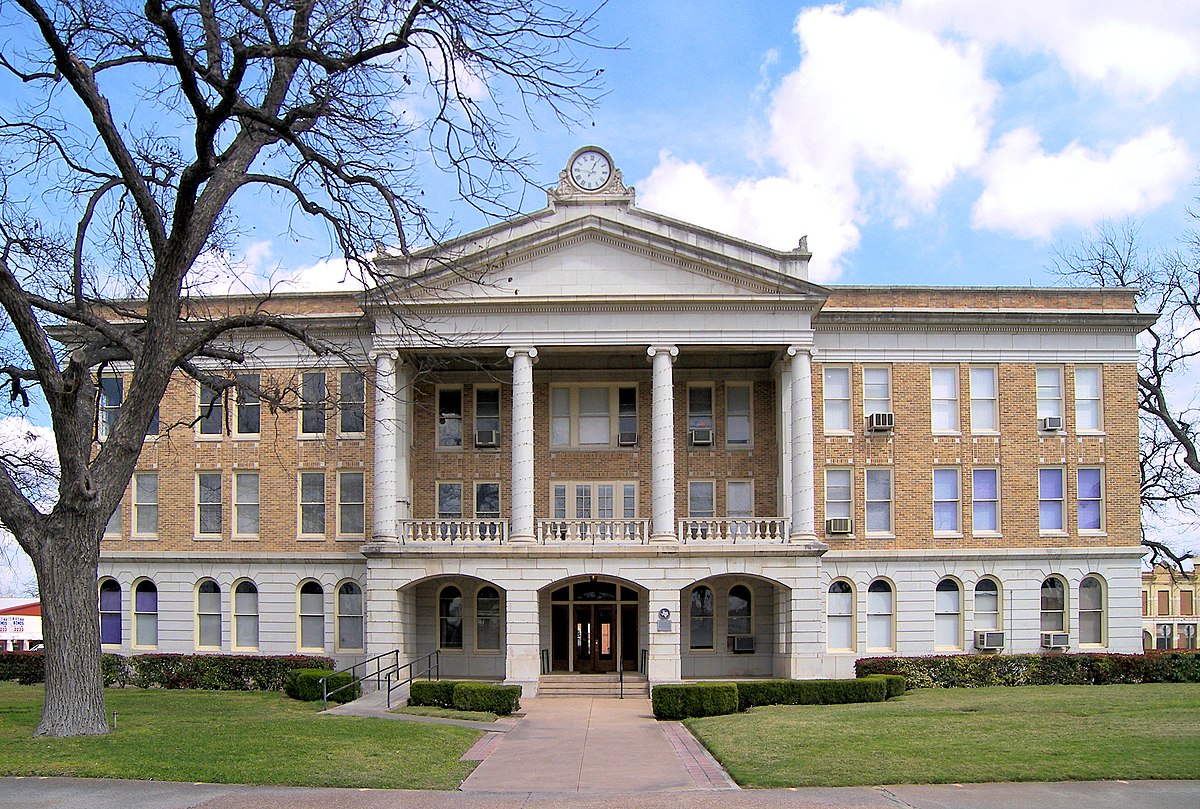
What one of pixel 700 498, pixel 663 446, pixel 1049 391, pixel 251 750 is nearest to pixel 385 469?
pixel 663 446

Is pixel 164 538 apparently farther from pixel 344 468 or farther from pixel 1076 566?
pixel 1076 566

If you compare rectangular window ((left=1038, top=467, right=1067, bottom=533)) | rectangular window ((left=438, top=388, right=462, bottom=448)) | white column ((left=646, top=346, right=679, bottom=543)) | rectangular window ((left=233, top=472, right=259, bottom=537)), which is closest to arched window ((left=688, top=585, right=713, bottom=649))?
white column ((left=646, top=346, right=679, bottom=543))

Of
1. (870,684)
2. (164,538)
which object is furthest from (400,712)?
(164,538)

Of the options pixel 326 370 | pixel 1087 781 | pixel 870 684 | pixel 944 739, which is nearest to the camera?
pixel 1087 781

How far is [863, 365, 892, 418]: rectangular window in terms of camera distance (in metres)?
36.2

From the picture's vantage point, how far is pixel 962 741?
64.1ft

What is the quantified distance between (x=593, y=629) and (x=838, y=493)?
27.3 feet

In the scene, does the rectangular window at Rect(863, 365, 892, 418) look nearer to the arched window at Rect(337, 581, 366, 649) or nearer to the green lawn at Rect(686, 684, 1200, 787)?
the green lawn at Rect(686, 684, 1200, 787)

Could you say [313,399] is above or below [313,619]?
above

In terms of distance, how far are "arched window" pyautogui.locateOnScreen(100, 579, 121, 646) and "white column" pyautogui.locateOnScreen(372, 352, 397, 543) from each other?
9273 millimetres

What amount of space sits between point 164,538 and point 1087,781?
2858 cm

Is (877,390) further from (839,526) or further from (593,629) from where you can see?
(593,629)

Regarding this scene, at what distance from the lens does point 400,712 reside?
26875mm

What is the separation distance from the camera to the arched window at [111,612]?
37.2 m
